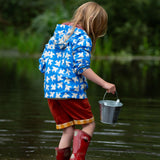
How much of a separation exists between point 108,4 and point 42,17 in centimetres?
379

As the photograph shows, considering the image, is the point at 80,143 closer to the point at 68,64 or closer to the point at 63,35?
the point at 68,64

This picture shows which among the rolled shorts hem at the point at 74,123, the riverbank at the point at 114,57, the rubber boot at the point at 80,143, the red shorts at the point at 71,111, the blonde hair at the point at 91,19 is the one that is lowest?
the riverbank at the point at 114,57

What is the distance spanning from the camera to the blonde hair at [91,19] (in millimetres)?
3719

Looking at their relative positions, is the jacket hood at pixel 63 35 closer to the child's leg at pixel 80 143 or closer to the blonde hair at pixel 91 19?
the blonde hair at pixel 91 19

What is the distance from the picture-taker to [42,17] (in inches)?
1003

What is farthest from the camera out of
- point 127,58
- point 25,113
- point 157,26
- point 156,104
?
point 157,26

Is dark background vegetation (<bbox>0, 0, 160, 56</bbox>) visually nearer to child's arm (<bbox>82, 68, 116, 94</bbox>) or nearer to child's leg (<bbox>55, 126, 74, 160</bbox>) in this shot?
child's leg (<bbox>55, 126, 74, 160</bbox>)

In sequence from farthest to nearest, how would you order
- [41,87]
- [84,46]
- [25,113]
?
[41,87] → [25,113] → [84,46]

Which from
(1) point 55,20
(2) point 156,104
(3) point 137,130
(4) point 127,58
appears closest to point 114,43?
(4) point 127,58

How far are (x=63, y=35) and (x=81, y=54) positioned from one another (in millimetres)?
245

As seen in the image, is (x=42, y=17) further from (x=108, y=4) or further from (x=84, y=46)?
(x=84, y=46)

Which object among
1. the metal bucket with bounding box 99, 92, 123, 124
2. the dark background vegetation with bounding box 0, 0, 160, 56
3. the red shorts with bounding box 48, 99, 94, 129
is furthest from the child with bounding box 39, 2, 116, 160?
the dark background vegetation with bounding box 0, 0, 160, 56

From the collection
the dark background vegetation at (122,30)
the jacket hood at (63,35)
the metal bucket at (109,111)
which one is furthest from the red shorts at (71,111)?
the dark background vegetation at (122,30)

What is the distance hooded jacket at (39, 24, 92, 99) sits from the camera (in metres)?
3.58
